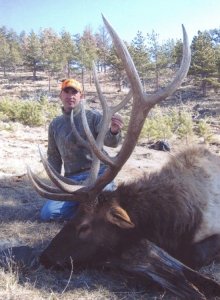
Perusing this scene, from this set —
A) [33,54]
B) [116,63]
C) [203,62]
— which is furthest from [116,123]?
[33,54]

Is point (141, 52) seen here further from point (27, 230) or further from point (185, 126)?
point (27, 230)

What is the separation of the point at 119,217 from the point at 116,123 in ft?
4.62

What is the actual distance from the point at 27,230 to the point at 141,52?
4245 centimetres

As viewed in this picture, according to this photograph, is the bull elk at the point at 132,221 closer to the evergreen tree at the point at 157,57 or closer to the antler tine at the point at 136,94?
the antler tine at the point at 136,94

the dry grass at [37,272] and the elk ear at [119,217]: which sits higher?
the elk ear at [119,217]

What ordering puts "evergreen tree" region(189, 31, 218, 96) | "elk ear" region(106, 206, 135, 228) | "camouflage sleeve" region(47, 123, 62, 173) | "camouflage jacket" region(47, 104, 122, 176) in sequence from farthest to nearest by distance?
"evergreen tree" region(189, 31, 218, 96), "camouflage sleeve" region(47, 123, 62, 173), "camouflage jacket" region(47, 104, 122, 176), "elk ear" region(106, 206, 135, 228)

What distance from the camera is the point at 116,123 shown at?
392 centimetres

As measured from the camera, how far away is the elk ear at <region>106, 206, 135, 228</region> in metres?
2.89

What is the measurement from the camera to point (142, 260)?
2.84 metres

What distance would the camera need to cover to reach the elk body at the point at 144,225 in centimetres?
297

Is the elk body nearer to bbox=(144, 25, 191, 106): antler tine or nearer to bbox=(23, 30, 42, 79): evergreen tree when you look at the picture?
bbox=(144, 25, 191, 106): antler tine

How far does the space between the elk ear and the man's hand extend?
Answer: 50.5 inches

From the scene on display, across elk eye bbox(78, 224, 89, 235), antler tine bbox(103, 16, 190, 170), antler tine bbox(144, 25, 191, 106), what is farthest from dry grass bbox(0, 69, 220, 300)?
antler tine bbox(144, 25, 191, 106)

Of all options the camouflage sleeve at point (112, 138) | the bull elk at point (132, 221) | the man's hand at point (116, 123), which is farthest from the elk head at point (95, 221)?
the camouflage sleeve at point (112, 138)
